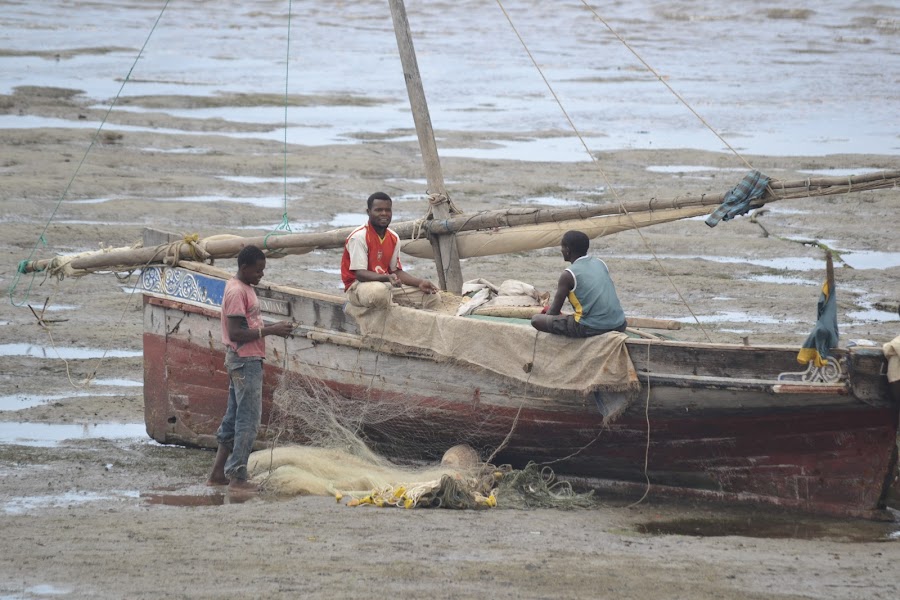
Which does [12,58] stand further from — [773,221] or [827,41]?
[827,41]

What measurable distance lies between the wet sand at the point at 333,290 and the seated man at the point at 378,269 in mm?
1530

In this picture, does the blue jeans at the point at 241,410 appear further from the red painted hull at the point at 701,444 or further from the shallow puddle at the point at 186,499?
the red painted hull at the point at 701,444

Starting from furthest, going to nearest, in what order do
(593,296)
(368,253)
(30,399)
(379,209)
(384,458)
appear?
(30,399) < (384,458) < (368,253) < (379,209) < (593,296)

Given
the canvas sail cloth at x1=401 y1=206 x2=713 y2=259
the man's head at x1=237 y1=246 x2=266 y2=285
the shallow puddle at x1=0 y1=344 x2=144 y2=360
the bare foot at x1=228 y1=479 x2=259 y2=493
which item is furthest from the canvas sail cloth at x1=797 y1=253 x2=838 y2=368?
the shallow puddle at x1=0 y1=344 x2=144 y2=360

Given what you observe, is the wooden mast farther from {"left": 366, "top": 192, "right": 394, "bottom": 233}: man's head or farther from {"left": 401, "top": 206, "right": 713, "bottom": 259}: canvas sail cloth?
{"left": 366, "top": 192, "right": 394, "bottom": 233}: man's head

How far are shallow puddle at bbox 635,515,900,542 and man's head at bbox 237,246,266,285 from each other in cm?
304

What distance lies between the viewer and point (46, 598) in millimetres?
5941

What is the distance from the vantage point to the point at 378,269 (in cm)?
883

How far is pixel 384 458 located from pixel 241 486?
3.65ft

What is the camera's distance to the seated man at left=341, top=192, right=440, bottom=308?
8.48m

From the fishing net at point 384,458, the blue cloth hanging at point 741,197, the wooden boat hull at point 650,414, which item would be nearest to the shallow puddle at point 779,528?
the wooden boat hull at point 650,414

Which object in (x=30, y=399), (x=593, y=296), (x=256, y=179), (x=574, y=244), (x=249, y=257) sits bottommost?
(x=30, y=399)

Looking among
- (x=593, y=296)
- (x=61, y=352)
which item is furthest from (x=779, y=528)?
(x=61, y=352)

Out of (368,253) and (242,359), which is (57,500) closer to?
(242,359)
